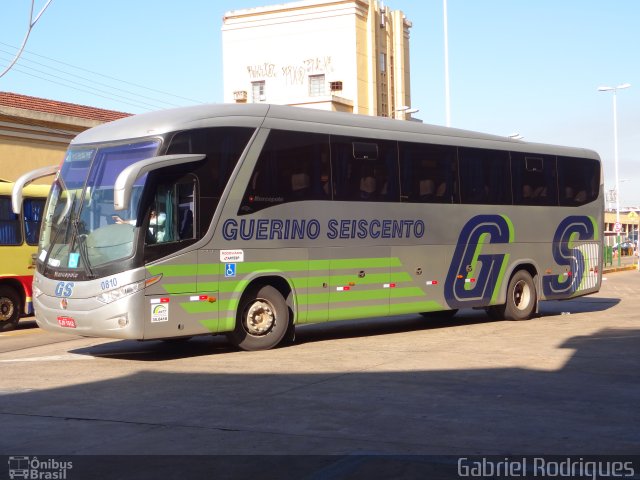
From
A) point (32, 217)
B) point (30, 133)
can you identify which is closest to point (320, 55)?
point (30, 133)

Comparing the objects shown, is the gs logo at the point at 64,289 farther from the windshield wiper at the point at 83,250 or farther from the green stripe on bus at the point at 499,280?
the green stripe on bus at the point at 499,280

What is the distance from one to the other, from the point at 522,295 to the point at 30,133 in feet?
57.5

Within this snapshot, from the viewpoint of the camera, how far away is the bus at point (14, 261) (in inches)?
783

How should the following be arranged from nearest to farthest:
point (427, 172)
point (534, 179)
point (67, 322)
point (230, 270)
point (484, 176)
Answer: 1. point (67, 322)
2. point (230, 270)
3. point (427, 172)
4. point (484, 176)
5. point (534, 179)

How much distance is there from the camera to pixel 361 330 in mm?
18859

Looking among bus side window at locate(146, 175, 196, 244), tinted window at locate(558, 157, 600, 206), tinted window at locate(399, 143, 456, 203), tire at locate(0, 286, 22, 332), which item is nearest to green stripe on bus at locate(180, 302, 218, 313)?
bus side window at locate(146, 175, 196, 244)

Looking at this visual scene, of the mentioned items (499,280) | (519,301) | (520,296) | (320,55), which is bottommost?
(519,301)

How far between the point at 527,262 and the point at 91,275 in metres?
10.3

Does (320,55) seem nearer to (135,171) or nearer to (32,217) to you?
(32,217)

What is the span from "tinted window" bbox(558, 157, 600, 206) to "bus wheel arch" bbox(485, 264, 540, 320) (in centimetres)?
196

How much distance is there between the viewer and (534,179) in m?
20.7

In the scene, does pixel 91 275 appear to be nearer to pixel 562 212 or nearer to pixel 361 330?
pixel 361 330

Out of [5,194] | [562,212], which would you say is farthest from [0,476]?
[562,212]

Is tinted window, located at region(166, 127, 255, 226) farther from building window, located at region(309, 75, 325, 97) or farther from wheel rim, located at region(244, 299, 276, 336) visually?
building window, located at region(309, 75, 325, 97)
